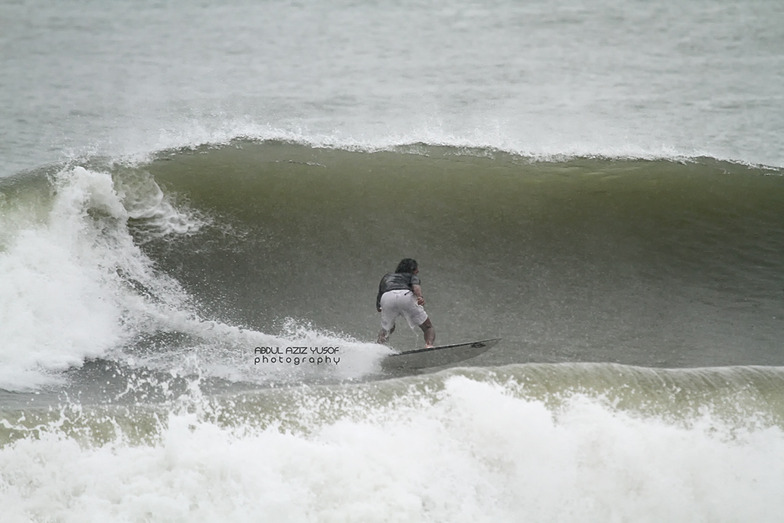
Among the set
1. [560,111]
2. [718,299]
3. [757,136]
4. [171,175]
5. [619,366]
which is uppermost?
[560,111]

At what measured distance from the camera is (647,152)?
7.67 meters

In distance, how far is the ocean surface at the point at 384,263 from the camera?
4.17 meters

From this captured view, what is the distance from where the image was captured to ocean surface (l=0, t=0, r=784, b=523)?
4172mm

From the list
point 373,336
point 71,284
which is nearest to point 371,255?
point 373,336

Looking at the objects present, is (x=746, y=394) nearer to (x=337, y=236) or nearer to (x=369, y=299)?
(x=369, y=299)

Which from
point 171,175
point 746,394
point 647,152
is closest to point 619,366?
point 746,394

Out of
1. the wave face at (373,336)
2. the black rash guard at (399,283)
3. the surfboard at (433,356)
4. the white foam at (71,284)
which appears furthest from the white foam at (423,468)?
the white foam at (71,284)

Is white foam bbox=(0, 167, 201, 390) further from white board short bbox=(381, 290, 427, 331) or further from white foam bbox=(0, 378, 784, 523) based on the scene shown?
white board short bbox=(381, 290, 427, 331)

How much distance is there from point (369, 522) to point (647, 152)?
4.98 metres

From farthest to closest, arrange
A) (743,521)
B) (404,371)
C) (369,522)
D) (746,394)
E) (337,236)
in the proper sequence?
(337,236) → (404,371) → (746,394) → (743,521) → (369,522)

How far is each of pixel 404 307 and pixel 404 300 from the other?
0.16ft

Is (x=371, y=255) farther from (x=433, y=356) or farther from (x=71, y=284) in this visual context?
(x=71, y=284)

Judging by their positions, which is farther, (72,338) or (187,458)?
(72,338)

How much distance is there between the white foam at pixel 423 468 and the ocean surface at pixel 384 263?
0.5 inches
